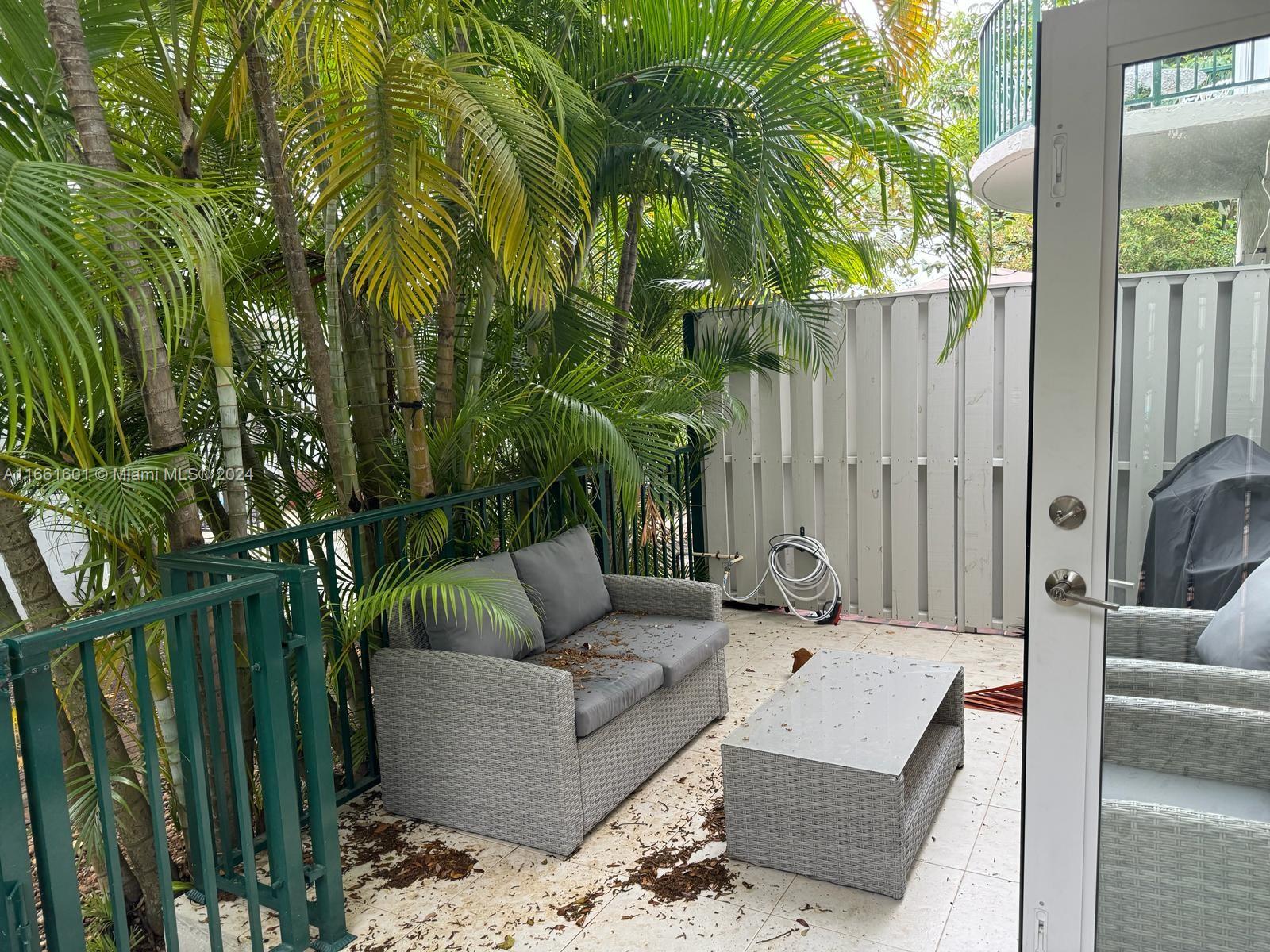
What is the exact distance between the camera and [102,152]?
192cm

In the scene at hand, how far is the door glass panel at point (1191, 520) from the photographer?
5.17 ft

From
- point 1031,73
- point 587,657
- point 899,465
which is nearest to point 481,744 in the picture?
point 587,657

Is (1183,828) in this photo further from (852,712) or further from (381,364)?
(381,364)

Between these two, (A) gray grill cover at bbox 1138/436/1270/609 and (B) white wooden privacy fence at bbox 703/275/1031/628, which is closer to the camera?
(A) gray grill cover at bbox 1138/436/1270/609

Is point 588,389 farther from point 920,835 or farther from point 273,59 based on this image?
point 920,835

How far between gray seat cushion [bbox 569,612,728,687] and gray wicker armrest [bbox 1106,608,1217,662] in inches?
61.9

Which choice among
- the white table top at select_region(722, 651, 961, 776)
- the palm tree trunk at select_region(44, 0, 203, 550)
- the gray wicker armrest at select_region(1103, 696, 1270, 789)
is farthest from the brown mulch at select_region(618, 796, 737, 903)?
the palm tree trunk at select_region(44, 0, 203, 550)

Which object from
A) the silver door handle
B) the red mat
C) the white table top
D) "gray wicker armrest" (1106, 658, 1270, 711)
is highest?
the silver door handle

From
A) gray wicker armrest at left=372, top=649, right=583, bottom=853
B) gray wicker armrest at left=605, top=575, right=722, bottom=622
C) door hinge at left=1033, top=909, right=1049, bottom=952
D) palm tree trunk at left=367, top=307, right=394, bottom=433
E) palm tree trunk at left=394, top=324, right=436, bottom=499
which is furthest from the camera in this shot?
gray wicker armrest at left=605, top=575, right=722, bottom=622

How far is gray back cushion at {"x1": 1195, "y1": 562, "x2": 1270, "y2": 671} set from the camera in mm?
1626

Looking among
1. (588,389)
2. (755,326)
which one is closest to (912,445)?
(755,326)

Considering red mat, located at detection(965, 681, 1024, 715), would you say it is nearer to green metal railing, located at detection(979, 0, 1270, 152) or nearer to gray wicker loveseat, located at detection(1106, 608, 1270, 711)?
gray wicker loveseat, located at detection(1106, 608, 1270, 711)

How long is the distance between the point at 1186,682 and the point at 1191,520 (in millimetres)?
317

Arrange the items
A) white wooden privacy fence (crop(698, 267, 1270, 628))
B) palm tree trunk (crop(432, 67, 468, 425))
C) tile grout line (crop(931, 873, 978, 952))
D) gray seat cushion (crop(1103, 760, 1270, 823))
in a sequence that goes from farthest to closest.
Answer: white wooden privacy fence (crop(698, 267, 1270, 628)), palm tree trunk (crop(432, 67, 468, 425)), tile grout line (crop(931, 873, 978, 952)), gray seat cushion (crop(1103, 760, 1270, 823))
